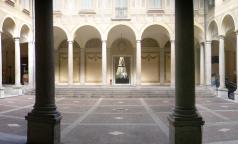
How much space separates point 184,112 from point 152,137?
8.48 ft

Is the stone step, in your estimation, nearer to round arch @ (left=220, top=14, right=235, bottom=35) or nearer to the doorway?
round arch @ (left=220, top=14, right=235, bottom=35)

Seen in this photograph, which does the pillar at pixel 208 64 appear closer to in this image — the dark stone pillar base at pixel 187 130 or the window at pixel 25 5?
the window at pixel 25 5

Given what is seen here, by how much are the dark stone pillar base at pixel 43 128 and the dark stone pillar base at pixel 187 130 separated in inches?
93.1

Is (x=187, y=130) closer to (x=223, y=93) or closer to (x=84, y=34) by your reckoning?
(x=223, y=93)

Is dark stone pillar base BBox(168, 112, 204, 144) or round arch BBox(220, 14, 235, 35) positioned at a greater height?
round arch BBox(220, 14, 235, 35)

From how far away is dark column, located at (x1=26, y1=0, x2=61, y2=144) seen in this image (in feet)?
20.2

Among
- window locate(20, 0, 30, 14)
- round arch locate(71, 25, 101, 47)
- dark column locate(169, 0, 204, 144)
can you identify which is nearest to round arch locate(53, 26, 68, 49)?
round arch locate(71, 25, 101, 47)

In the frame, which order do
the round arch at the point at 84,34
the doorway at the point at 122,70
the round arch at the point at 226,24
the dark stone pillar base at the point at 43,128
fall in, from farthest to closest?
the doorway at the point at 122,70
the round arch at the point at 84,34
the round arch at the point at 226,24
the dark stone pillar base at the point at 43,128

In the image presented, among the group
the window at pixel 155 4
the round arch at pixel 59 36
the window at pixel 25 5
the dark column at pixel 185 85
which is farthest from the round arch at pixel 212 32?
the dark column at pixel 185 85

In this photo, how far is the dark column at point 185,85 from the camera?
19.2 ft

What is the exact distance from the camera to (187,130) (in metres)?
5.86

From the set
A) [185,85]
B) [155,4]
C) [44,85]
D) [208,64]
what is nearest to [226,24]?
[208,64]

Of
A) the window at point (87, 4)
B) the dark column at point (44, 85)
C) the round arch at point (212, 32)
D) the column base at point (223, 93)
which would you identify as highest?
the window at point (87, 4)

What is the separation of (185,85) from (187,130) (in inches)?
33.6
